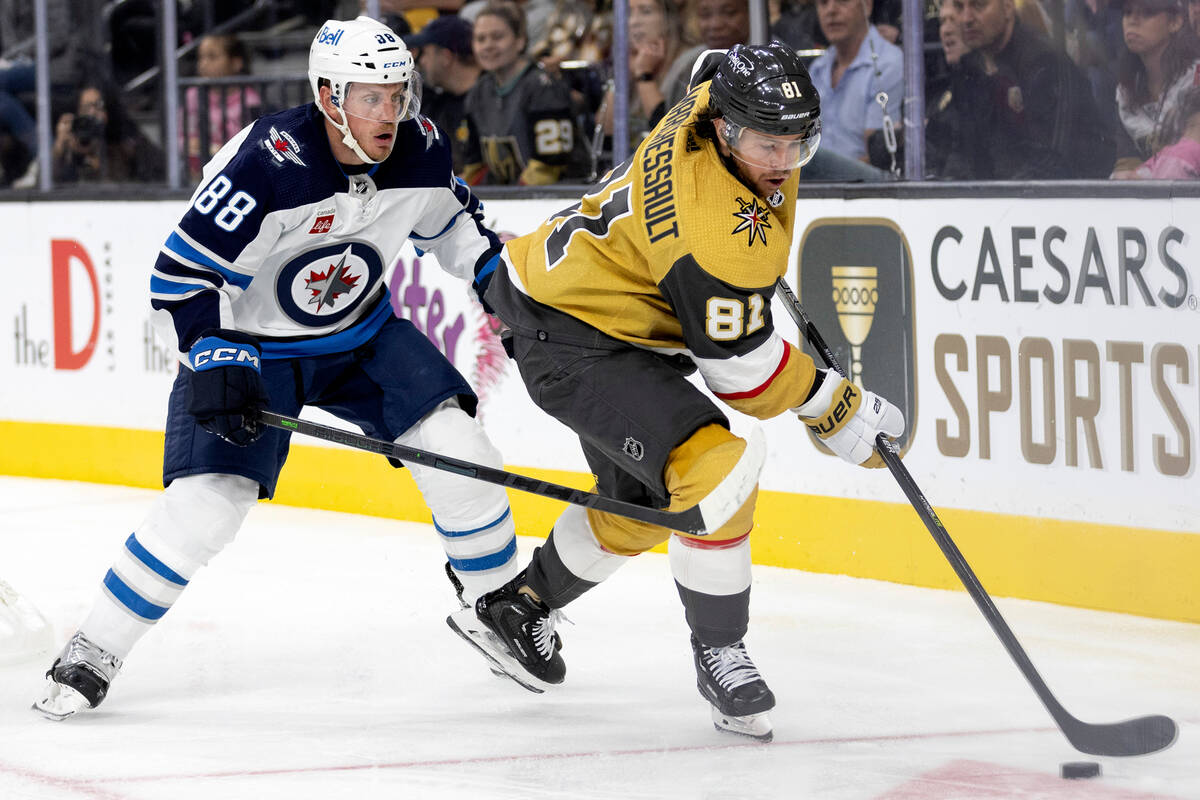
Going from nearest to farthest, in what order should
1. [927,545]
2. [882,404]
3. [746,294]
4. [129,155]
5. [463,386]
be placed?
[746,294] < [882,404] < [463,386] < [927,545] < [129,155]

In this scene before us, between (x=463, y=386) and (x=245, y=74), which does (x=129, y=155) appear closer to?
(x=245, y=74)

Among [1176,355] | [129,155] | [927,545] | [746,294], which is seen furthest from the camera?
[129,155]

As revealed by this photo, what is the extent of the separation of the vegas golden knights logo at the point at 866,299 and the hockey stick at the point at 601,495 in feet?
3.92

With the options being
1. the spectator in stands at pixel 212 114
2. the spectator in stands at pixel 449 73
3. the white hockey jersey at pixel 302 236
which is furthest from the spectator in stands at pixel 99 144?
the white hockey jersey at pixel 302 236

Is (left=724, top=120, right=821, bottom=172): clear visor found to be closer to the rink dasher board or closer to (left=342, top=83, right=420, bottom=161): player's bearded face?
(left=342, top=83, right=420, bottom=161): player's bearded face

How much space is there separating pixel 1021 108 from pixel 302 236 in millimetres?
1731

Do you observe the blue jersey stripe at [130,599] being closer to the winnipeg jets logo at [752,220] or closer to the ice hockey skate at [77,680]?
the ice hockey skate at [77,680]

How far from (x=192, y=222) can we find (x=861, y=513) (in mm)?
1803

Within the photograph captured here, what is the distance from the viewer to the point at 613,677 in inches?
120

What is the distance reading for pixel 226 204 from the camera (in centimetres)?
268

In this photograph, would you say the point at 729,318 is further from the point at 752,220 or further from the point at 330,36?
the point at 330,36

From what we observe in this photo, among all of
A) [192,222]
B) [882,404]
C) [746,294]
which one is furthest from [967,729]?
[192,222]

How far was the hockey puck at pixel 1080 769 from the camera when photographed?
2.37 meters

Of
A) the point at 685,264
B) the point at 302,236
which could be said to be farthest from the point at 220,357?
the point at 685,264
